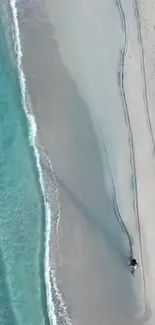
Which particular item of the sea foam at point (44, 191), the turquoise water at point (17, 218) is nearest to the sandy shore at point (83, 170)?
the sea foam at point (44, 191)

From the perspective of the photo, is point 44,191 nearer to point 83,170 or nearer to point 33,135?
point 83,170

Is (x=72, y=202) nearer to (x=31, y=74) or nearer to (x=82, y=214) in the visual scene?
(x=82, y=214)

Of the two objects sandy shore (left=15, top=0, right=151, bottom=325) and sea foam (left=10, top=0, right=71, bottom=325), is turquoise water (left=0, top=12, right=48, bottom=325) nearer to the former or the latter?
sea foam (left=10, top=0, right=71, bottom=325)

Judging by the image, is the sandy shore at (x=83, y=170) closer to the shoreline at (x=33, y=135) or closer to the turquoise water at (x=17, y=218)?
the shoreline at (x=33, y=135)

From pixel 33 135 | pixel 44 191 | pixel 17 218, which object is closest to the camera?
pixel 17 218

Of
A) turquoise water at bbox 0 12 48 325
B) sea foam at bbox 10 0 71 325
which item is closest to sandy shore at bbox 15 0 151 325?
sea foam at bbox 10 0 71 325

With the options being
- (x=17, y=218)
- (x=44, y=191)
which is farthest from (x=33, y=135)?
(x=17, y=218)

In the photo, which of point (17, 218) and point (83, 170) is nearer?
point (17, 218)
